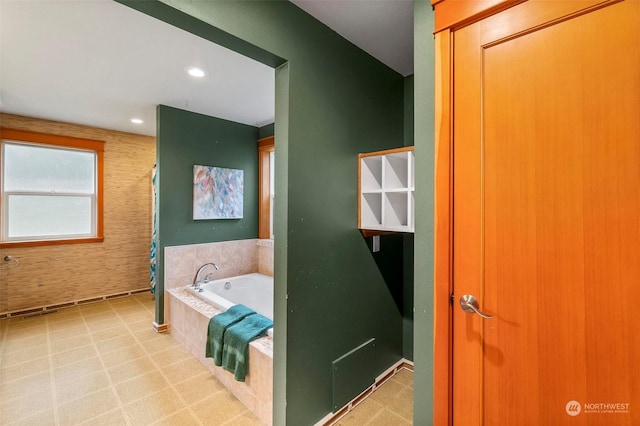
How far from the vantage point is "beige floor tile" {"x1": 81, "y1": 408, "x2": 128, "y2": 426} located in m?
→ 1.79

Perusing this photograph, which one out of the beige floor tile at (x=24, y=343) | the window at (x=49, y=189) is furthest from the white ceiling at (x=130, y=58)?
the beige floor tile at (x=24, y=343)

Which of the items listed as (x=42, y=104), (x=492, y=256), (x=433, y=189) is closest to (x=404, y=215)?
(x=433, y=189)

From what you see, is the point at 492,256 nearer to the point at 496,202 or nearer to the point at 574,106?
the point at 496,202

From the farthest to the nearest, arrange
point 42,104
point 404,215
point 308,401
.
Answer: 1. point 42,104
2. point 404,215
3. point 308,401

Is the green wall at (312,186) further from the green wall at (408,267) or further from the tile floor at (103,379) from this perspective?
the tile floor at (103,379)

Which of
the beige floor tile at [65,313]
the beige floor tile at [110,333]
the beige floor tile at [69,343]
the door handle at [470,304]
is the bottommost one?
the beige floor tile at [69,343]

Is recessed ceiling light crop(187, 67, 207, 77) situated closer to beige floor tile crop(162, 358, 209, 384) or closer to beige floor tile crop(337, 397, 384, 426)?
beige floor tile crop(162, 358, 209, 384)

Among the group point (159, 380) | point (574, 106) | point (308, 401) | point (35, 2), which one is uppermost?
point (35, 2)

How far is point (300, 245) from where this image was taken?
66.2 inches

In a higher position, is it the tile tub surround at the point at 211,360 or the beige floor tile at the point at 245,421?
the tile tub surround at the point at 211,360

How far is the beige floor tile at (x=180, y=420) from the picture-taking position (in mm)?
1789

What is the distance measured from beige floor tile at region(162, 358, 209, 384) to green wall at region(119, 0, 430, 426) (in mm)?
1091

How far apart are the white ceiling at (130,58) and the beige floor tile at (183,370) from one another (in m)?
2.51

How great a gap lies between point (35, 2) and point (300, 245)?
79.3 inches
